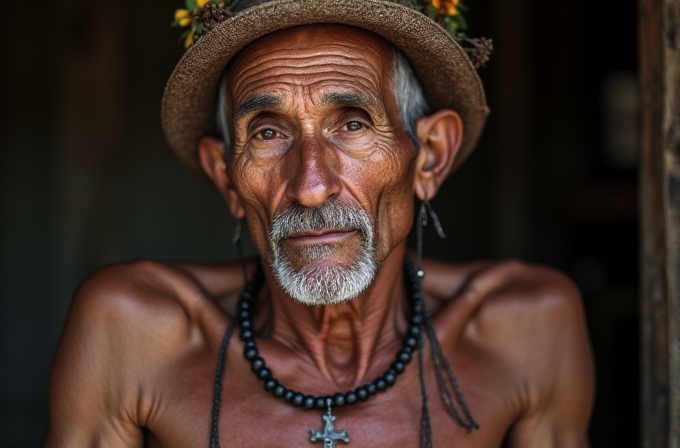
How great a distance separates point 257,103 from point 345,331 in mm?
737

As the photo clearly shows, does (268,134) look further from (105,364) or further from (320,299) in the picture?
(105,364)

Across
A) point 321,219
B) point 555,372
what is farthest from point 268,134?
point 555,372

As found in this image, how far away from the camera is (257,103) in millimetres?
2484

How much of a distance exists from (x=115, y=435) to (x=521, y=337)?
4.17ft

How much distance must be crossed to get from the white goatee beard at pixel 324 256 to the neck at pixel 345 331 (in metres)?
0.25

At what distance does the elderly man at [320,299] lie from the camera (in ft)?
8.00

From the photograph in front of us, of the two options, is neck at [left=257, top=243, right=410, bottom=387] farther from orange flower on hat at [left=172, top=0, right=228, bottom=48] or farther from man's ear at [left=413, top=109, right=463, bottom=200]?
orange flower on hat at [left=172, top=0, right=228, bottom=48]

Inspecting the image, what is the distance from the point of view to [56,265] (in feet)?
18.8

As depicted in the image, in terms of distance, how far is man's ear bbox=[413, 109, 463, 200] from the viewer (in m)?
2.80

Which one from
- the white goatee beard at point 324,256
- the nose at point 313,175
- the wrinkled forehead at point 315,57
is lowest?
the white goatee beard at point 324,256

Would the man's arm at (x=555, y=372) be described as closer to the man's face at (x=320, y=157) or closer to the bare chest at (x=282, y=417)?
the bare chest at (x=282, y=417)

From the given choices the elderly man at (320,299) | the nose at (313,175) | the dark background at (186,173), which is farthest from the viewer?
the dark background at (186,173)

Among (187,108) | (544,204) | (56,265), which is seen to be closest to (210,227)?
(56,265)

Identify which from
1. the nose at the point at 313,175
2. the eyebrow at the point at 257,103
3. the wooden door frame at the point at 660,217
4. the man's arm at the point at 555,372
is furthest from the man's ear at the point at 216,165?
the wooden door frame at the point at 660,217
